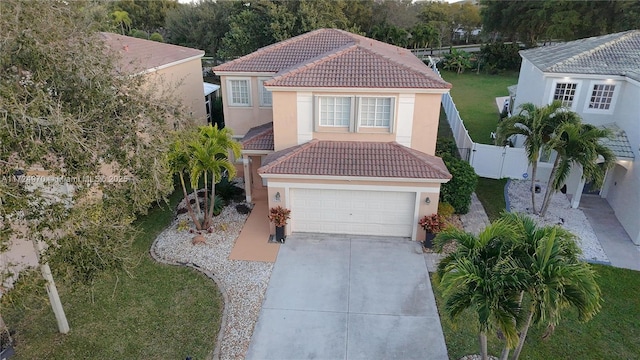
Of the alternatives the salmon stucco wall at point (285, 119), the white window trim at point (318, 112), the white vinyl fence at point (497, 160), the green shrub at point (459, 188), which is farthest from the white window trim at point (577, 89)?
the salmon stucco wall at point (285, 119)

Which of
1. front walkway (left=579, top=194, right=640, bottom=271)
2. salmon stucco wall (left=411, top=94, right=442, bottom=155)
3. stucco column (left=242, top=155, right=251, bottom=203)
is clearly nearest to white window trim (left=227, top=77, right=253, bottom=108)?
stucco column (left=242, top=155, right=251, bottom=203)

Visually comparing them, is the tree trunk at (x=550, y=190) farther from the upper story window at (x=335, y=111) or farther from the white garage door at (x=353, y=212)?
the upper story window at (x=335, y=111)

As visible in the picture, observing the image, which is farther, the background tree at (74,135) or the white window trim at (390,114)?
the white window trim at (390,114)

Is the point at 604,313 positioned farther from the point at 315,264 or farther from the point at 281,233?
Answer: the point at 281,233

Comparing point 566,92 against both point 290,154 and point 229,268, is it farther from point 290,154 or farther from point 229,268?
point 229,268

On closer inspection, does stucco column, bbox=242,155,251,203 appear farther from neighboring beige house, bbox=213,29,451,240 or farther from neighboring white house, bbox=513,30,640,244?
neighboring white house, bbox=513,30,640,244

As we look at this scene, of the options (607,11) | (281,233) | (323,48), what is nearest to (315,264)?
(281,233)

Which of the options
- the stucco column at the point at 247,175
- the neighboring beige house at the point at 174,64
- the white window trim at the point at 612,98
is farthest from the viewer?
the neighboring beige house at the point at 174,64
